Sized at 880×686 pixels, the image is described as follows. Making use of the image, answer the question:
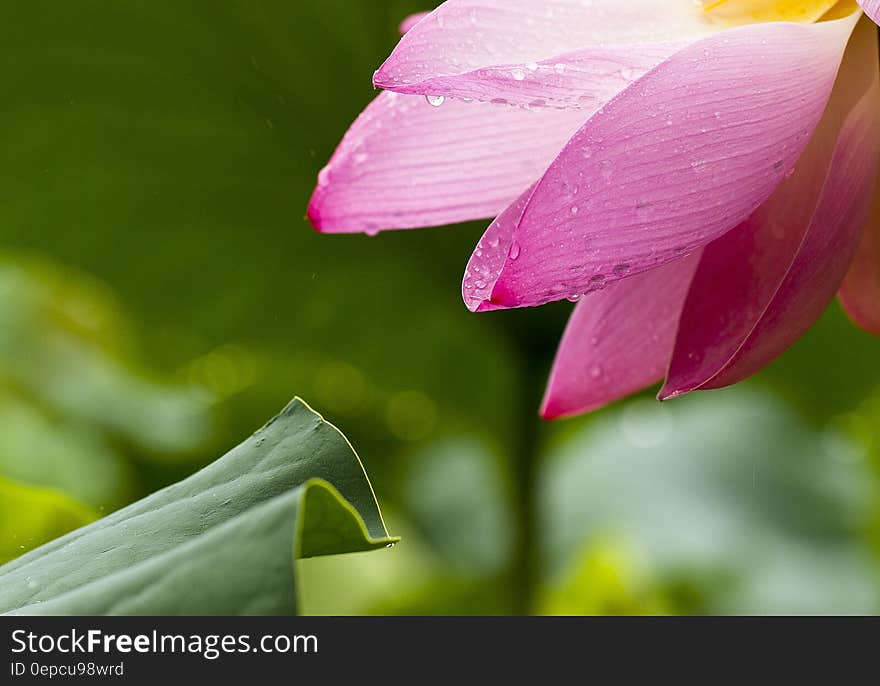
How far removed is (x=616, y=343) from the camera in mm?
416

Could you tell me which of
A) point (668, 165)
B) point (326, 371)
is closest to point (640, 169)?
point (668, 165)

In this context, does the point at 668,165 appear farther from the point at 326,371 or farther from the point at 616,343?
the point at 326,371

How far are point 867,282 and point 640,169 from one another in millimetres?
149

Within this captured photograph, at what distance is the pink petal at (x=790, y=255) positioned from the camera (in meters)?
0.34

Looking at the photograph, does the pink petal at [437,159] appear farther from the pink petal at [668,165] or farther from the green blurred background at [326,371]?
the green blurred background at [326,371]

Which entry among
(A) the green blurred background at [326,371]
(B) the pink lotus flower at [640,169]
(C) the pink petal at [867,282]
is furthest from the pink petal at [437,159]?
(A) the green blurred background at [326,371]

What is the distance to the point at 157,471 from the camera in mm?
1004

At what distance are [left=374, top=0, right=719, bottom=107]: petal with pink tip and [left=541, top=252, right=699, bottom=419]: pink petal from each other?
0.09 metres

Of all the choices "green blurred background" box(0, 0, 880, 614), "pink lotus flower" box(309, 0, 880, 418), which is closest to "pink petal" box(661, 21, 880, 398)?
"pink lotus flower" box(309, 0, 880, 418)

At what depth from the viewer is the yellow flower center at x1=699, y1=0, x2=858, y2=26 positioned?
37 centimetres

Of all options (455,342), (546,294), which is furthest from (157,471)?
(546,294)

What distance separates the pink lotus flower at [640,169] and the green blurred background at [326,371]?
0.98 ft

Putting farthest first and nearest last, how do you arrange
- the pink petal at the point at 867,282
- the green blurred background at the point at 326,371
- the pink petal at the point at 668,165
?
1. the green blurred background at the point at 326,371
2. the pink petal at the point at 867,282
3. the pink petal at the point at 668,165

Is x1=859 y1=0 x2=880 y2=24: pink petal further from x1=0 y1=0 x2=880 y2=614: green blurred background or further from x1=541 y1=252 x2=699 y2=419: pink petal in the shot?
x1=0 y1=0 x2=880 y2=614: green blurred background
